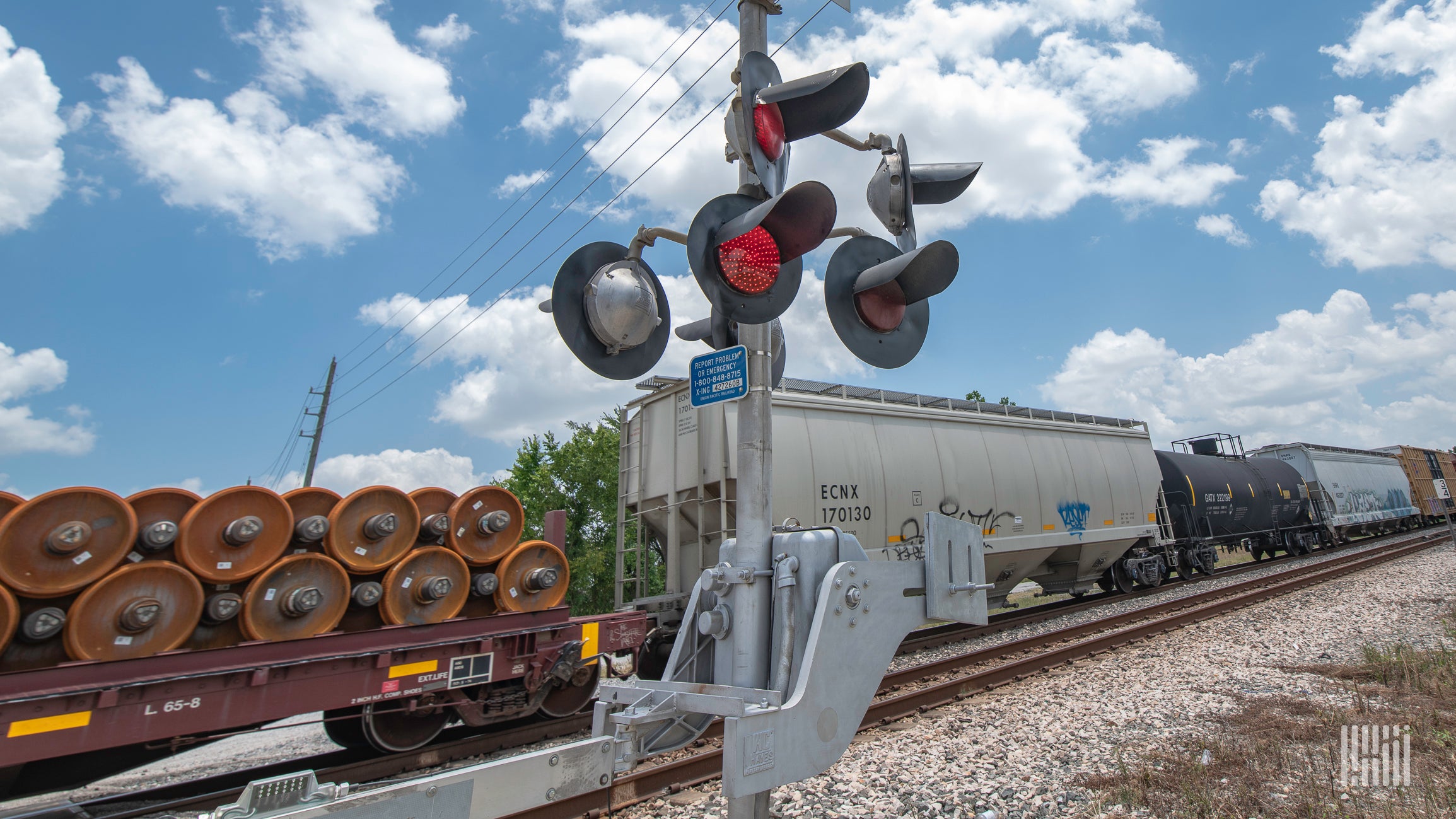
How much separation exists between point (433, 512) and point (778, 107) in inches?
219

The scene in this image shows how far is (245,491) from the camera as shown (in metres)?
5.56

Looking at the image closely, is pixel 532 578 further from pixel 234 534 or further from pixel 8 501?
pixel 8 501

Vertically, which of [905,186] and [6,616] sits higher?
[905,186]

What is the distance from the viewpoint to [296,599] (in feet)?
18.5

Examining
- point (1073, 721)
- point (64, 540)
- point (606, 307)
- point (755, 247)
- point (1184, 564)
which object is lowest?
point (1073, 721)

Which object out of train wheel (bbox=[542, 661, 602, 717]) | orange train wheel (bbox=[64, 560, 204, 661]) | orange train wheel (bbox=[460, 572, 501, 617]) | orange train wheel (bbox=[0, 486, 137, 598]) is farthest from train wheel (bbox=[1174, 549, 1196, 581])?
orange train wheel (bbox=[0, 486, 137, 598])

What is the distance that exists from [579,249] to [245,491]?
4333 mm

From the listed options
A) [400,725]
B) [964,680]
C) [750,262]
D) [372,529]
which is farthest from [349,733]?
[750,262]

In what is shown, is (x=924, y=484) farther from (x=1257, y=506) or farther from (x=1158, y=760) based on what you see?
(x=1257, y=506)

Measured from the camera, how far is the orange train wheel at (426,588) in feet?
20.5

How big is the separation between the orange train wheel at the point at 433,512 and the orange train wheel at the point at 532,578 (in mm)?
727

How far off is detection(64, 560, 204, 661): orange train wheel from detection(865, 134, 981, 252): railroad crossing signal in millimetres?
5648

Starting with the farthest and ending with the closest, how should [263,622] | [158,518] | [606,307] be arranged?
[263,622] < [158,518] < [606,307]

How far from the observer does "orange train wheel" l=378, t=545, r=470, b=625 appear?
6.24m
